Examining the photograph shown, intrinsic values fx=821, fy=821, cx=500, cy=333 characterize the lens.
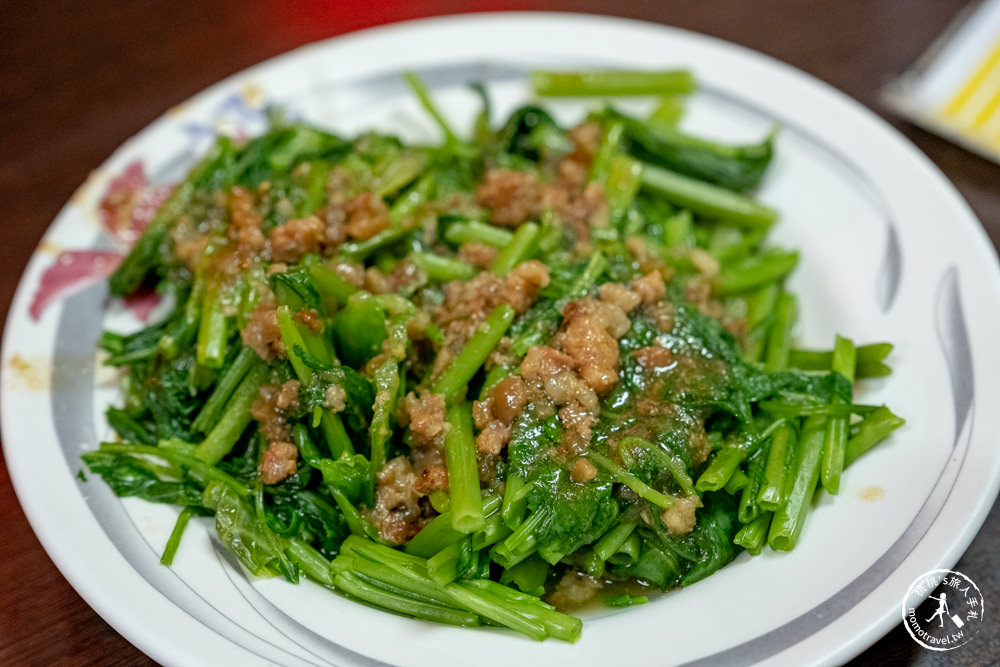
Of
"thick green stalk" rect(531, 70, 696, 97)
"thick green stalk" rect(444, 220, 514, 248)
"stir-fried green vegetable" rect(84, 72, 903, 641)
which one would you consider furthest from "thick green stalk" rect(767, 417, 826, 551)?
"thick green stalk" rect(531, 70, 696, 97)

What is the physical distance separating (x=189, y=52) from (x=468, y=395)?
2.81 m

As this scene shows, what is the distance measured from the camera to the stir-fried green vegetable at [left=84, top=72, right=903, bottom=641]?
6.93 feet

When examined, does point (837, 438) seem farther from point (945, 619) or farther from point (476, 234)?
point (476, 234)

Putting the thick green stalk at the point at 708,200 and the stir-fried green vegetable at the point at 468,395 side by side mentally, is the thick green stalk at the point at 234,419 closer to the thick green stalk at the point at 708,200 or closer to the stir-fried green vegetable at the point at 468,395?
the stir-fried green vegetable at the point at 468,395

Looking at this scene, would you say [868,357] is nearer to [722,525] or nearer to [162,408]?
[722,525]

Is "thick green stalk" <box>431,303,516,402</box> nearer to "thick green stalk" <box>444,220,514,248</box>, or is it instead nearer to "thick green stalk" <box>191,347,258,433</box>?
"thick green stalk" <box>444,220,514,248</box>

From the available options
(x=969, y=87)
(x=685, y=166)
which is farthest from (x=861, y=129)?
(x=969, y=87)

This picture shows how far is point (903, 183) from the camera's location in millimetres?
2777

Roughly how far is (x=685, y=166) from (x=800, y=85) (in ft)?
1.84

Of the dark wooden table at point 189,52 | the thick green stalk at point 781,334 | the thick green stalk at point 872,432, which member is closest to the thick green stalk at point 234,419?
the dark wooden table at point 189,52

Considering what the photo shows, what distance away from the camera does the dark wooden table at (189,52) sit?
3490 mm

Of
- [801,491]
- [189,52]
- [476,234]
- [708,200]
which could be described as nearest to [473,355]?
[476,234]

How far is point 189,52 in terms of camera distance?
13.6ft

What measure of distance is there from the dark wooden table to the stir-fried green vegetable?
112cm
